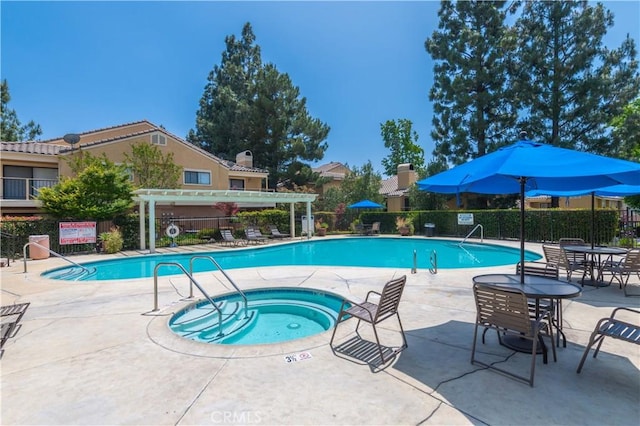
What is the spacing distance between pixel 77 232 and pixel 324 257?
11421 millimetres

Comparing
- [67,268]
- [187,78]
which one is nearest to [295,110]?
[187,78]

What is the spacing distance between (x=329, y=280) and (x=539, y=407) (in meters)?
5.91

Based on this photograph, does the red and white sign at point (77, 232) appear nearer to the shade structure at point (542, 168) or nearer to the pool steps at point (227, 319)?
the pool steps at point (227, 319)

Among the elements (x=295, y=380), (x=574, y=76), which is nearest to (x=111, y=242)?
(x=295, y=380)

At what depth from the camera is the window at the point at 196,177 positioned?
24281 mm

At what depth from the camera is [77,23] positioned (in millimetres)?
14305

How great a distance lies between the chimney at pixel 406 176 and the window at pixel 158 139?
2010cm

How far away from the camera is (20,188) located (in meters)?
18.5

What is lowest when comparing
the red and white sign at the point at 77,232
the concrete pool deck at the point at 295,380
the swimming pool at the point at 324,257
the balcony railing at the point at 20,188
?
the swimming pool at the point at 324,257

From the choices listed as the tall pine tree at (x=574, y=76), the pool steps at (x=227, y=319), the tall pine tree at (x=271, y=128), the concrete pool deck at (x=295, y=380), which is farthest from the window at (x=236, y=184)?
the tall pine tree at (x=574, y=76)

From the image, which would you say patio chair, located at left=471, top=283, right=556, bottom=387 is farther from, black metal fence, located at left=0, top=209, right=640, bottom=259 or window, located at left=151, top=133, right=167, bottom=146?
window, located at left=151, top=133, right=167, bottom=146

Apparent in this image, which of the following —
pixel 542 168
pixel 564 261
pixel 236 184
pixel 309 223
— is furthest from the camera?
pixel 236 184

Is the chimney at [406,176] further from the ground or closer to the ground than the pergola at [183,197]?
further from the ground

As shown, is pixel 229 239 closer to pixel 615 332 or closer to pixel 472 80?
pixel 615 332
